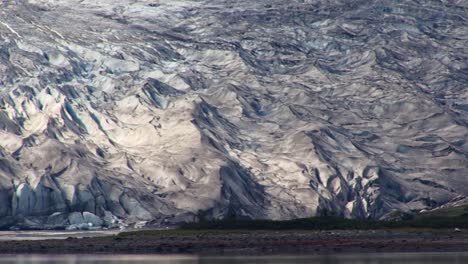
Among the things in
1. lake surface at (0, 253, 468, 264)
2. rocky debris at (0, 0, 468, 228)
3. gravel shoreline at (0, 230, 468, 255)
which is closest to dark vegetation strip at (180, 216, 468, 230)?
gravel shoreline at (0, 230, 468, 255)

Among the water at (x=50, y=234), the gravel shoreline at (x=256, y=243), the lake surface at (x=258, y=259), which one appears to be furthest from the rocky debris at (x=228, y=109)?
the lake surface at (x=258, y=259)

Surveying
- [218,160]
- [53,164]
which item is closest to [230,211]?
[218,160]

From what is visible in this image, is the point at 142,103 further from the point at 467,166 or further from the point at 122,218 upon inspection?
the point at 467,166

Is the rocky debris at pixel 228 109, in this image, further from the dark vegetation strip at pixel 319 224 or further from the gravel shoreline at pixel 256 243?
the gravel shoreline at pixel 256 243

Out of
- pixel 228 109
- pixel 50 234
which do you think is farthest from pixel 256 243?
pixel 228 109

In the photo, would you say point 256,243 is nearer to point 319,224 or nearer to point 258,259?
point 319,224

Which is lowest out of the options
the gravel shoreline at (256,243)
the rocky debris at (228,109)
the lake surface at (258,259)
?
the rocky debris at (228,109)
